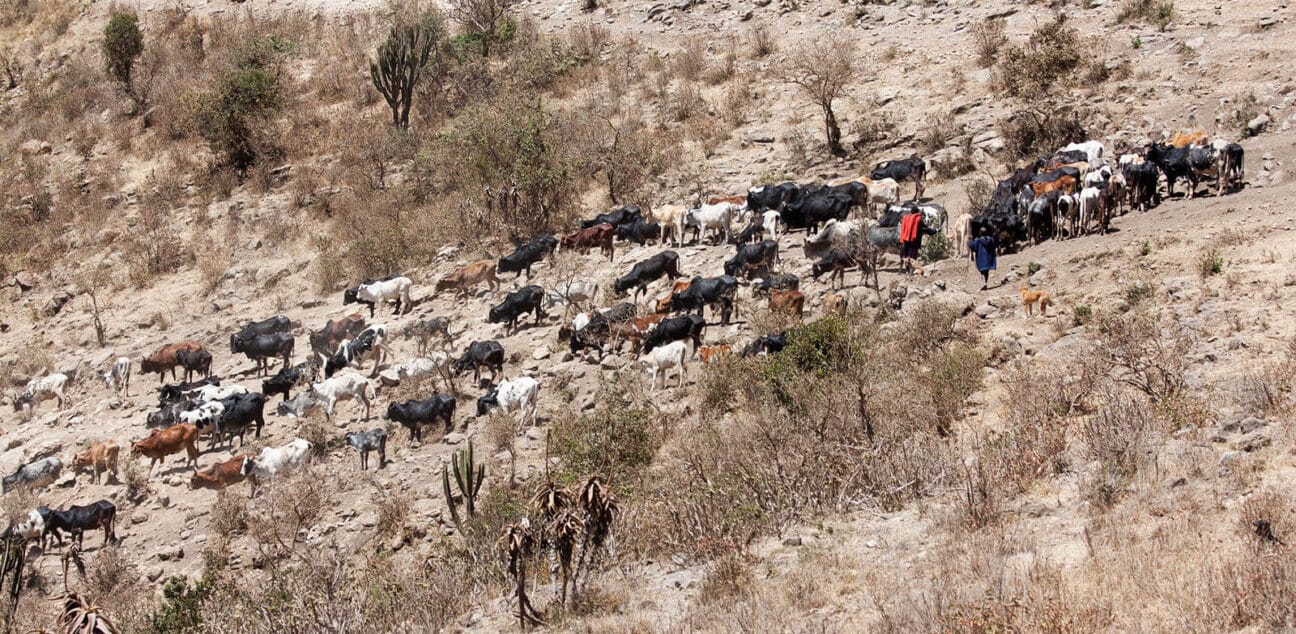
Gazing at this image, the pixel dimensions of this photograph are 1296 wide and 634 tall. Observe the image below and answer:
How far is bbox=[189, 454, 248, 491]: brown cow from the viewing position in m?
13.2

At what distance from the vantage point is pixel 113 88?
109 ft

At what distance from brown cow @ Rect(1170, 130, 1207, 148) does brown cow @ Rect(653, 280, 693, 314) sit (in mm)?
8498

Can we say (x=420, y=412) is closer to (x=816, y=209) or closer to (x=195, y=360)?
(x=195, y=360)

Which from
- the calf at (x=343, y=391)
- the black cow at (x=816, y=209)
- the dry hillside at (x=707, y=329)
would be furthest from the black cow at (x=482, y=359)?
the black cow at (x=816, y=209)

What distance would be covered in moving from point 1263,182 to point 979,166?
210 inches

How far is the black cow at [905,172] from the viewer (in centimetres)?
1964

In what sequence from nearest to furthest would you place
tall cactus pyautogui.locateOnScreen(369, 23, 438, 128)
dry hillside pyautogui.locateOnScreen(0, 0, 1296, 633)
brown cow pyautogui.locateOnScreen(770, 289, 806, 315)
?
dry hillside pyautogui.locateOnScreen(0, 0, 1296, 633) < brown cow pyautogui.locateOnScreen(770, 289, 806, 315) < tall cactus pyautogui.locateOnScreen(369, 23, 438, 128)

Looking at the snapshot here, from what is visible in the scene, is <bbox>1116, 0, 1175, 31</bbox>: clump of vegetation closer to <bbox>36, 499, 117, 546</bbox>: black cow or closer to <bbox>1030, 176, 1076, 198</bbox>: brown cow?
<bbox>1030, 176, 1076, 198</bbox>: brown cow

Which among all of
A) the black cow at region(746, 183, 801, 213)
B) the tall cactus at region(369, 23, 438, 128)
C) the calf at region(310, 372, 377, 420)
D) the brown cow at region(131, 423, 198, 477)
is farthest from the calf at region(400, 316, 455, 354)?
the tall cactus at region(369, 23, 438, 128)

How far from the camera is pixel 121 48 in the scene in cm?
3312

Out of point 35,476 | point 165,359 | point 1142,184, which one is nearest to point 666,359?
point 1142,184

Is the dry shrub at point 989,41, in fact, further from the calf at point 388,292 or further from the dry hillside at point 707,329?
the calf at point 388,292

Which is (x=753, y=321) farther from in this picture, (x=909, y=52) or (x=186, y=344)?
(x=909, y=52)

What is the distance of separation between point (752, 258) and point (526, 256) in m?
4.74
